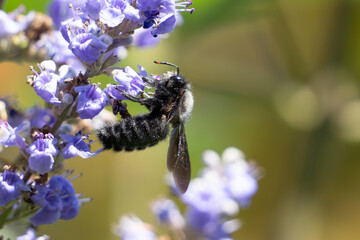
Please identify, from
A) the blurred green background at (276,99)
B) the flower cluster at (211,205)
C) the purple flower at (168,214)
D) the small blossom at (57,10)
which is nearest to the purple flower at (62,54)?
the small blossom at (57,10)

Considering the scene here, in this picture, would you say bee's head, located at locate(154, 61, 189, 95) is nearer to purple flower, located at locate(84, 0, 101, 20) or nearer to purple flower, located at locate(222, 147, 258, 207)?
purple flower, located at locate(84, 0, 101, 20)

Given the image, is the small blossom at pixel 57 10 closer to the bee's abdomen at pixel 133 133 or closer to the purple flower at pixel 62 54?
the purple flower at pixel 62 54

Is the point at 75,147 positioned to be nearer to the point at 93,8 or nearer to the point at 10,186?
the point at 10,186

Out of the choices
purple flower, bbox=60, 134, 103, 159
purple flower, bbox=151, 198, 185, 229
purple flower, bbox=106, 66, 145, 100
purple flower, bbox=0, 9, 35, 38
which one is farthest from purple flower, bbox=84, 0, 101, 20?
purple flower, bbox=151, 198, 185, 229

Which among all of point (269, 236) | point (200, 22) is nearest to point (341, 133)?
point (269, 236)

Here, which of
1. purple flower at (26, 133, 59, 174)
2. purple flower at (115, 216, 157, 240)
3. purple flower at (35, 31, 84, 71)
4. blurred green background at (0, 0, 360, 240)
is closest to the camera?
purple flower at (26, 133, 59, 174)

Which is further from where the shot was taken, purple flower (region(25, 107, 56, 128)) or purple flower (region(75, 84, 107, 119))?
purple flower (region(25, 107, 56, 128))
